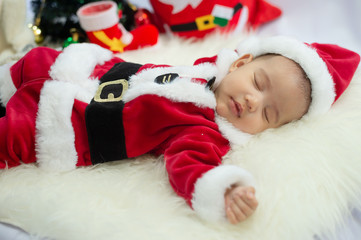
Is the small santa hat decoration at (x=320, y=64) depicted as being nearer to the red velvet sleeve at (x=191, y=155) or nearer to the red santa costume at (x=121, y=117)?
the red santa costume at (x=121, y=117)

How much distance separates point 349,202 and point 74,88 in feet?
2.75

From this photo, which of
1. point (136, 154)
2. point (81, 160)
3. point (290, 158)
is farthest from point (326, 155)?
point (81, 160)

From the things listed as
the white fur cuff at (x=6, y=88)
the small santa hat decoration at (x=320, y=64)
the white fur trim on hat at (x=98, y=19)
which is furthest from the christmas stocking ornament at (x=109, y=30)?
the small santa hat decoration at (x=320, y=64)

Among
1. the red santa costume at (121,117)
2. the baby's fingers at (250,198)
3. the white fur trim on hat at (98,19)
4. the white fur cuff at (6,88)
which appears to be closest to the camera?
the baby's fingers at (250,198)

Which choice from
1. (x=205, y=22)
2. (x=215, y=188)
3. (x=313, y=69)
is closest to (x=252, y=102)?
(x=313, y=69)

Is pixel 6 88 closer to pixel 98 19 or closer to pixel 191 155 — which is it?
pixel 98 19

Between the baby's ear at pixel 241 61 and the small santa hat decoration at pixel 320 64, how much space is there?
0.02m

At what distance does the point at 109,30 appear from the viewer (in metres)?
1.45

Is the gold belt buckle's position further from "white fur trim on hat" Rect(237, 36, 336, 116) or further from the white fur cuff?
the white fur cuff

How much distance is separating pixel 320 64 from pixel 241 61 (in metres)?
0.25

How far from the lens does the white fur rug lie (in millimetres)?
731

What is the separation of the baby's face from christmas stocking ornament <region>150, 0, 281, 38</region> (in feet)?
2.02

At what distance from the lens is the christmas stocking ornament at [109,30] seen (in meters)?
1.41

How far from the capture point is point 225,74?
109 centimetres
